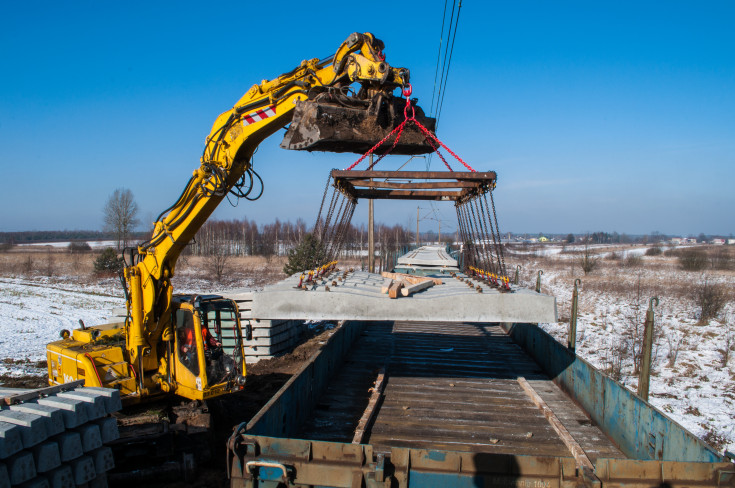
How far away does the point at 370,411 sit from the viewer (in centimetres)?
545

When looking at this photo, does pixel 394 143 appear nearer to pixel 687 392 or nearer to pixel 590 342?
pixel 687 392

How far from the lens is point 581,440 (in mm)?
5055

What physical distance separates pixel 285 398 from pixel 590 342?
11789mm

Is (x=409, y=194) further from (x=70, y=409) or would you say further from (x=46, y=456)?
(x=46, y=456)

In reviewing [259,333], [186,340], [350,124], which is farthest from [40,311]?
[350,124]

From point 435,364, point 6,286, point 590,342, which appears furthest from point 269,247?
point 435,364

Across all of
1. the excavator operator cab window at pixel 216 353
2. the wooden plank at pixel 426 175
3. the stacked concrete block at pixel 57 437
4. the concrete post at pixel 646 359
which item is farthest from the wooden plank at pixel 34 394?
the concrete post at pixel 646 359

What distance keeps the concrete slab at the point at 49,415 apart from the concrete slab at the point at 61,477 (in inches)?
16.1

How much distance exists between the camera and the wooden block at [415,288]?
4839 mm

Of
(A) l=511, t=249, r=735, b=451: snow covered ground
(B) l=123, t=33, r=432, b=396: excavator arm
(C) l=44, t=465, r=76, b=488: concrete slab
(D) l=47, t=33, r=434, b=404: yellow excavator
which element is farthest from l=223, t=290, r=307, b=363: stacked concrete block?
(A) l=511, t=249, r=735, b=451: snow covered ground

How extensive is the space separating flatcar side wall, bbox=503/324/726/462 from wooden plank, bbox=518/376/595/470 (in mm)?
522

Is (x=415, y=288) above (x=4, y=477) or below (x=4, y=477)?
above

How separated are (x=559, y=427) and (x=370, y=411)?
84.3 inches

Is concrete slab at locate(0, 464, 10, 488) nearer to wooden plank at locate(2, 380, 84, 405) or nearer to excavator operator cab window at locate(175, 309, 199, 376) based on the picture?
wooden plank at locate(2, 380, 84, 405)
